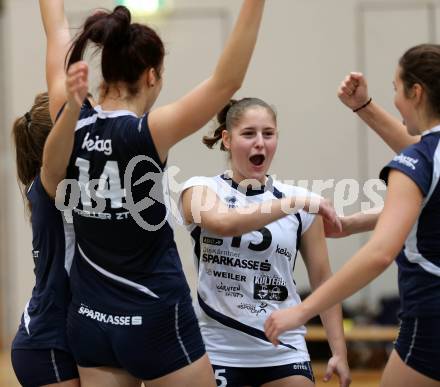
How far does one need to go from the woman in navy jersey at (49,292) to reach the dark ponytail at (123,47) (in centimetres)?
30

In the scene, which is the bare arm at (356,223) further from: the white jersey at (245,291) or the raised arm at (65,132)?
the raised arm at (65,132)

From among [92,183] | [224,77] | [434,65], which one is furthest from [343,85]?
[92,183]

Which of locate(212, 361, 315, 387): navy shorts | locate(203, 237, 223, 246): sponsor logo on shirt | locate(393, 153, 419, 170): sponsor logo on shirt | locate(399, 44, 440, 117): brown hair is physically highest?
locate(399, 44, 440, 117): brown hair

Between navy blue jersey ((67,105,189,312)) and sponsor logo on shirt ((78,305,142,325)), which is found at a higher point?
navy blue jersey ((67,105,189,312))

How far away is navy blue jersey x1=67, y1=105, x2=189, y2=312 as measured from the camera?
304cm

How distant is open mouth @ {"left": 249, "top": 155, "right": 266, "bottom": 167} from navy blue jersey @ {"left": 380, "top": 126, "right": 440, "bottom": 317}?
2.89 ft

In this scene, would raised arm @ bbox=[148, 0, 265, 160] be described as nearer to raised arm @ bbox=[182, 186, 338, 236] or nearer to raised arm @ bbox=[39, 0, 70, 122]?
raised arm @ bbox=[182, 186, 338, 236]

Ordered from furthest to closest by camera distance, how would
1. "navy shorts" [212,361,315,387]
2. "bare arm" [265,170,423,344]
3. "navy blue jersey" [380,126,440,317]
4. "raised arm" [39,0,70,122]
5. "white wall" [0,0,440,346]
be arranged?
1. "white wall" [0,0,440,346]
2. "navy shorts" [212,361,315,387]
3. "raised arm" [39,0,70,122]
4. "navy blue jersey" [380,126,440,317]
5. "bare arm" [265,170,423,344]

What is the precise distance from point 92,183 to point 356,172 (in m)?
6.22

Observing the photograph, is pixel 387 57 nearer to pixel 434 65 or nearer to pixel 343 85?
pixel 343 85

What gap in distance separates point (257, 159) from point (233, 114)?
0.81 ft

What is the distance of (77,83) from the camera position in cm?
289

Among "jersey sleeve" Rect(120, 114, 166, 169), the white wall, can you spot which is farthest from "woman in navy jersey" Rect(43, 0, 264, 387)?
the white wall

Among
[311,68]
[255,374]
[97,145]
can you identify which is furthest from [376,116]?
[311,68]
